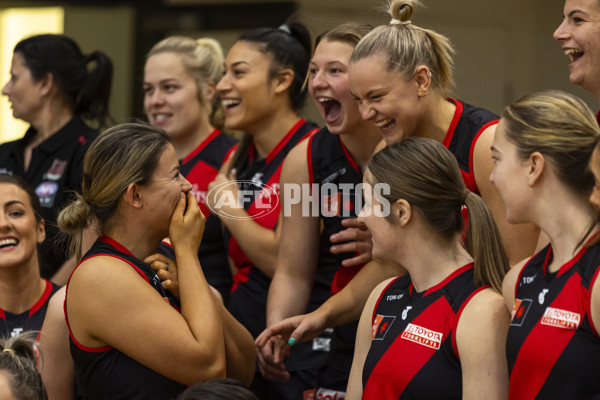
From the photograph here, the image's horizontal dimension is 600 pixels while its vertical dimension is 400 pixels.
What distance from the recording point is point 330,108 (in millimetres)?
3369

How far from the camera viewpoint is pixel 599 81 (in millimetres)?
2768

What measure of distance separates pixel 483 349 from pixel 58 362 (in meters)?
1.32

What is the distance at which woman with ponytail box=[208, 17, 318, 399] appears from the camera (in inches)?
137

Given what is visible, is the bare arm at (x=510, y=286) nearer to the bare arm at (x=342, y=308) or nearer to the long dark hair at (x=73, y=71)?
the bare arm at (x=342, y=308)

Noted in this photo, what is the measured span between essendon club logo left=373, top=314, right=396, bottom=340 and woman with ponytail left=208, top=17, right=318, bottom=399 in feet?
3.28

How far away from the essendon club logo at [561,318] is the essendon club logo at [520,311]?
0.07 meters

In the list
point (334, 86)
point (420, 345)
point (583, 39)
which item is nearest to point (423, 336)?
point (420, 345)

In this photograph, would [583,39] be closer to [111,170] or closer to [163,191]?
[163,191]

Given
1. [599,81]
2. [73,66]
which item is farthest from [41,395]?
[73,66]

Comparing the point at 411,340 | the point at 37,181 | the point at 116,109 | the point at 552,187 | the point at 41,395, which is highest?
the point at 552,187

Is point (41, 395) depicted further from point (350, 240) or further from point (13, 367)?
point (350, 240)

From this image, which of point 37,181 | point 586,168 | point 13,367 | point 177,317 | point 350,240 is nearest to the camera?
point 586,168

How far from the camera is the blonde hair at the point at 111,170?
2570 mm

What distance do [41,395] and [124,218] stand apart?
0.57m
